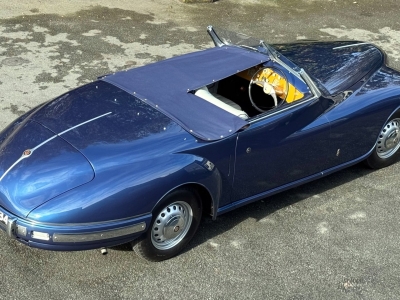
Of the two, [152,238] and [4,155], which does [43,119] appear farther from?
[152,238]

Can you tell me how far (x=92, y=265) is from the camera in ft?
14.0

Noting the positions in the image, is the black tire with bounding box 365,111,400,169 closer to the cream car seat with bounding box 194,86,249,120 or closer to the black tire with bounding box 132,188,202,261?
the cream car seat with bounding box 194,86,249,120

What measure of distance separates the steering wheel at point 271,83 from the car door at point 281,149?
24 centimetres

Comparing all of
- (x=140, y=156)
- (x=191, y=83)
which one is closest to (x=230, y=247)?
(x=140, y=156)

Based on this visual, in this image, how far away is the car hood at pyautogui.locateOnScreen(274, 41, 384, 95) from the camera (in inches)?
211

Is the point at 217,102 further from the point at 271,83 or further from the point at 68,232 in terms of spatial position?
the point at 68,232

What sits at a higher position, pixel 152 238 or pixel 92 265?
pixel 152 238

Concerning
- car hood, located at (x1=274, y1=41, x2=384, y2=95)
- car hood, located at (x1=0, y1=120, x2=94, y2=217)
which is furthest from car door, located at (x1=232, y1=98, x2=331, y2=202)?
car hood, located at (x1=0, y1=120, x2=94, y2=217)

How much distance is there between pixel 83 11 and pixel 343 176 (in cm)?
563

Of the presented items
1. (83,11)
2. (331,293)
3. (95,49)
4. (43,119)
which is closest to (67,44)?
(95,49)

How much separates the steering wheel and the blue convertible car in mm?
13

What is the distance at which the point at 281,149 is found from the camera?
4746 millimetres

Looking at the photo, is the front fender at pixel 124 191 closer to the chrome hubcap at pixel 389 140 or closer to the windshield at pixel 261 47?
the windshield at pixel 261 47

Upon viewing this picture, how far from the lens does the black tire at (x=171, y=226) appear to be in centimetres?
411
